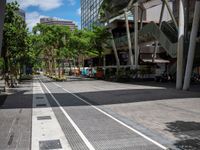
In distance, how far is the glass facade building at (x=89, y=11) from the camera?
298 feet

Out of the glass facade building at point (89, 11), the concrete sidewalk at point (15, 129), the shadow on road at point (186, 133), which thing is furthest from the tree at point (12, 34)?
the glass facade building at point (89, 11)

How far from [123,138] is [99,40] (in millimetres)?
45744

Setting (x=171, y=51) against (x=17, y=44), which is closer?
(x=17, y=44)

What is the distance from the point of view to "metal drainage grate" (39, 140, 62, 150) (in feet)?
26.3

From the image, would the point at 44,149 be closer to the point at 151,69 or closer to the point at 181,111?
the point at 181,111

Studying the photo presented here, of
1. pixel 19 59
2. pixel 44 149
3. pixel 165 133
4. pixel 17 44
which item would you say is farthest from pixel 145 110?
pixel 19 59

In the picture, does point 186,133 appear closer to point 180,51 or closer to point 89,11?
point 180,51

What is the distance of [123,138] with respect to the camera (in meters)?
8.81

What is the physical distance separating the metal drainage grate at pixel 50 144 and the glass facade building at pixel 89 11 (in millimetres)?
79022

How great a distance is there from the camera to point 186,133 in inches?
367

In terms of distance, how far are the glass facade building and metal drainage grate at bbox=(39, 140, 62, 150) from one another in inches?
3111

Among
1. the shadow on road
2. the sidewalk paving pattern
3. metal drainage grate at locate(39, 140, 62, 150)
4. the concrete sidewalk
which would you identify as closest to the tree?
the concrete sidewalk

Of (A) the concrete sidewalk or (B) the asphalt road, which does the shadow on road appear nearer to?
(B) the asphalt road

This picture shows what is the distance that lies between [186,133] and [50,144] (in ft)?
13.1
